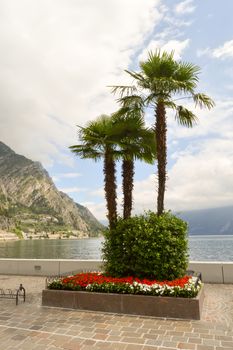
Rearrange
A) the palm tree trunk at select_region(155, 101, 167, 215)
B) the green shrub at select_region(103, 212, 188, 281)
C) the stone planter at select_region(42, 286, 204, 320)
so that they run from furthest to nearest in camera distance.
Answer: the palm tree trunk at select_region(155, 101, 167, 215)
the green shrub at select_region(103, 212, 188, 281)
the stone planter at select_region(42, 286, 204, 320)

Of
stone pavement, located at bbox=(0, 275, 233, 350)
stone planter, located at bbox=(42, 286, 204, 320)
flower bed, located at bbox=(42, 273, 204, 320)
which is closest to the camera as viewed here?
stone pavement, located at bbox=(0, 275, 233, 350)

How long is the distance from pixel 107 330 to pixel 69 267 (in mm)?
8587

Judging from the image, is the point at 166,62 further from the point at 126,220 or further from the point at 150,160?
the point at 126,220

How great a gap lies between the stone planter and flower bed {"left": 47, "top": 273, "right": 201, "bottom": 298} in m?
0.26

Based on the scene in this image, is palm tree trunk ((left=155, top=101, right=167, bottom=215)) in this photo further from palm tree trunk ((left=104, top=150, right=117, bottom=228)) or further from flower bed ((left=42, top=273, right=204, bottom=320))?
flower bed ((left=42, top=273, right=204, bottom=320))

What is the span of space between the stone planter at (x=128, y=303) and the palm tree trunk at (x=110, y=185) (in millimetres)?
3754

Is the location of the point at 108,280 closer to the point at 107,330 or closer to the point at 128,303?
the point at 128,303

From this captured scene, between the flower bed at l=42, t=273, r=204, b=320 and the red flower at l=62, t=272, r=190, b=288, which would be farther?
the red flower at l=62, t=272, r=190, b=288

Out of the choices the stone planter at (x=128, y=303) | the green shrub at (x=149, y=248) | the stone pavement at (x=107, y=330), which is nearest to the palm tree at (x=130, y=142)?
the green shrub at (x=149, y=248)

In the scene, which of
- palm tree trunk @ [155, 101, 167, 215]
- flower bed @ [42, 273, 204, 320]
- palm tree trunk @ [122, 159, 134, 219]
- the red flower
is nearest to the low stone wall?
the red flower

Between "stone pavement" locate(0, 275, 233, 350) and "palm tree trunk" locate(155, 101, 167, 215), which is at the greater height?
"palm tree trunk" locate(155, 101, 167, 215)

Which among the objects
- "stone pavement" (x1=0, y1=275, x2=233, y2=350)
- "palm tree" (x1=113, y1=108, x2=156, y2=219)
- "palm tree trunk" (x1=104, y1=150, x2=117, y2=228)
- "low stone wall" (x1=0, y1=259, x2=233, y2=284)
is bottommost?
"stone pavement" (x1=0, y1=275, x2=233, y2=350)

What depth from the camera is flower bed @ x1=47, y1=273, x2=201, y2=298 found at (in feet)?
32.5

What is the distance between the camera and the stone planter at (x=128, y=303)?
938 centimetres
